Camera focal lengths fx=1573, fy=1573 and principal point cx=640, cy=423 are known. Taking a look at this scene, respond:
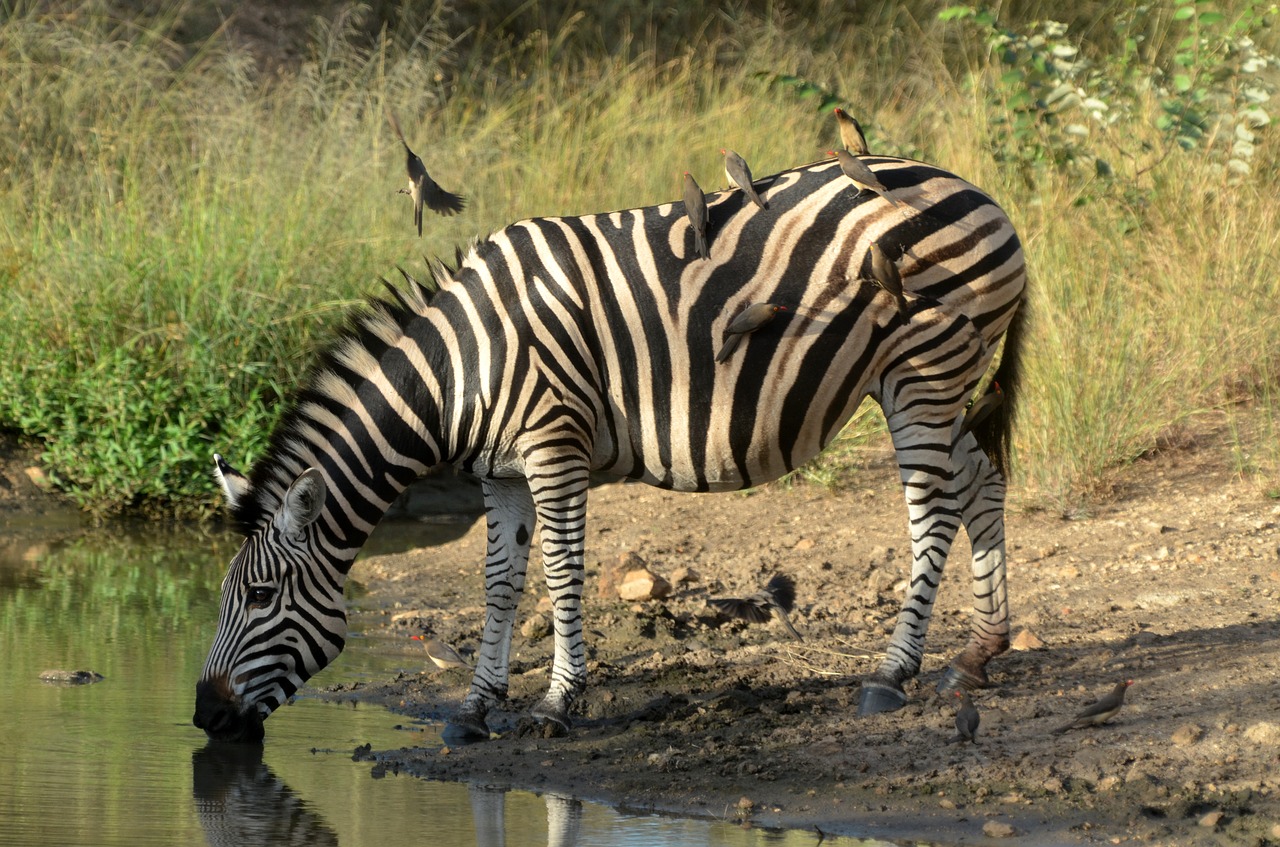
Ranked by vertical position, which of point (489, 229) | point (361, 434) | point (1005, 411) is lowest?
point (361, 434)

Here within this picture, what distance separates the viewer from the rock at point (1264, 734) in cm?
490

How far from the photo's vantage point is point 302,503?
17.7 ft

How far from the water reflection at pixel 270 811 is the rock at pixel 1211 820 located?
176 cm

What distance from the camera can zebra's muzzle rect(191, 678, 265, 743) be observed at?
5.43 metres

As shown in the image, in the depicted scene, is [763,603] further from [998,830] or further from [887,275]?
[998,830]

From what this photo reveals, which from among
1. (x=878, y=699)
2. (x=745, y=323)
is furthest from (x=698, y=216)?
(x=878, y=699)

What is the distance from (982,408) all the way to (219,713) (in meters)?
3.09

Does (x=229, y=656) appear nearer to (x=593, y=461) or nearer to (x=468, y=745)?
(x=468, y=745)

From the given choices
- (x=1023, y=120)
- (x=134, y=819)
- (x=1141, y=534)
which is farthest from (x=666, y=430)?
(x=1023, y=120)

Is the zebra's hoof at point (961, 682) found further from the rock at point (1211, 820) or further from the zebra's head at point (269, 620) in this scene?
the zebra's head at point (269, 620)

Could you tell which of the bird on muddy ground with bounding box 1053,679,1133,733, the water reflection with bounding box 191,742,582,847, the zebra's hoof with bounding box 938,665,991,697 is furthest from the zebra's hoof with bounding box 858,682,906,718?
the water reflection with bounding box 191,742,582,847

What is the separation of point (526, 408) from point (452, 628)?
2.06m

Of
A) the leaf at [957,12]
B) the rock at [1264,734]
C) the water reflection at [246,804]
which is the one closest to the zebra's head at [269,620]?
the water reflection at [246,804]

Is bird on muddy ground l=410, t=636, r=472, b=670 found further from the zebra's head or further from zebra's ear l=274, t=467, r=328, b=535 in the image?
zebra's ear l=274, t=467, r=328, b=535
